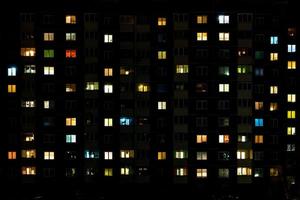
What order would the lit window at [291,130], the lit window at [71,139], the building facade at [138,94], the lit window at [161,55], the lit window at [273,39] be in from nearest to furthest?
the building facade at [138,94] → the lit window at [161,55] → the lit window at [71,139] → the lit window at [273,39] → the lit window at [291,130]

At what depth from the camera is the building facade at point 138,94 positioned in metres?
95.8

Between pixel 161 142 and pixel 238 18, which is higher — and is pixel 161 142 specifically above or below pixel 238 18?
below

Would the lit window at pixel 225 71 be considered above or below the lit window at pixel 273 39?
below

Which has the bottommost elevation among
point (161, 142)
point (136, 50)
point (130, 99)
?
point (161, 142)

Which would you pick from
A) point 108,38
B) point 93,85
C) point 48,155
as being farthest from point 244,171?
point 48,155

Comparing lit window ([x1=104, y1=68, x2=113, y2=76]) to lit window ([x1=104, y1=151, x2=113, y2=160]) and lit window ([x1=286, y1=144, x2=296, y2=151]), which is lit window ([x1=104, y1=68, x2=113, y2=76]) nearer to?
lit window ([x1=104, y1=151, x2=113, y2=160])

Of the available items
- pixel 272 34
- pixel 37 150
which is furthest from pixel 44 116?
pixel 272 34

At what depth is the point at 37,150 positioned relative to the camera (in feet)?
315

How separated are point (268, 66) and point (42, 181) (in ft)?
123

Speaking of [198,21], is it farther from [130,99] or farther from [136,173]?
[136,173]

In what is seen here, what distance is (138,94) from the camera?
95.8 m

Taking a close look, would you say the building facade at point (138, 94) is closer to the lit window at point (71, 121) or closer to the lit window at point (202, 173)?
the lit window at point (71, 121)

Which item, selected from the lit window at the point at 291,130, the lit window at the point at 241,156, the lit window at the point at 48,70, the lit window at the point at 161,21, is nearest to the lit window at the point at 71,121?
the lit window at the point at 48,70

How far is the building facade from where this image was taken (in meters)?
95.8
